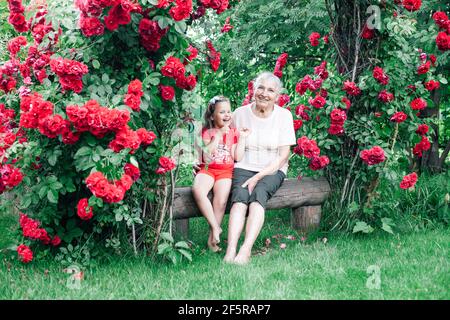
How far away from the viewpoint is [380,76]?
3959 millimetres

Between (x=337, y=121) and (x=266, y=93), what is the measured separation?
57 centimetres

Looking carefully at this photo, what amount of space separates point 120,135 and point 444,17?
254cm

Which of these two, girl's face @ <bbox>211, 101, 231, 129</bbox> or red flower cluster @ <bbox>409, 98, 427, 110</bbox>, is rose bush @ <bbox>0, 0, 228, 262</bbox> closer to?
girl's face @ <bbox>211, 101, 231, 129</bbox>

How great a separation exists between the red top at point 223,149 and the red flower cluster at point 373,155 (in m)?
0.95

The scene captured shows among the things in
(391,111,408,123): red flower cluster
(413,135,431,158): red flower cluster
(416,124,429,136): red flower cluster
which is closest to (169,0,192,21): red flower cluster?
(391,111,408,123): red flower cluster

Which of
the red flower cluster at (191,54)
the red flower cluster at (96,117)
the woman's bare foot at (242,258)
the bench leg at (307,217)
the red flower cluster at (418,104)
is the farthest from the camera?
the bench leg at (307,217)

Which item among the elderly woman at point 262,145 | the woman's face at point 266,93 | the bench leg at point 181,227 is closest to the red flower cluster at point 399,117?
the elderly woman at point 262,145

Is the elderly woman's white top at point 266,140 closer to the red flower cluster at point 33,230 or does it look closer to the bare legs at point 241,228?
the bare legs at point 241,228

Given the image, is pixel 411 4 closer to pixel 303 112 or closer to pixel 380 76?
pixel 380 76

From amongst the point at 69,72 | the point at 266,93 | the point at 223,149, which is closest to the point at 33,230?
the point at 69,72

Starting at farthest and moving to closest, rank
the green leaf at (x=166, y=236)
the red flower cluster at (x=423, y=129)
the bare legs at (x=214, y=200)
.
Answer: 1. the red flower cluster at (x=423, y=129)
2. the bare legs at (x=214, y=200)
3. the green leaf at (x=166, y=236)

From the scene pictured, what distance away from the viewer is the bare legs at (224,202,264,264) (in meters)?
3.68

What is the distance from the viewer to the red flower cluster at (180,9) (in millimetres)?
2941
